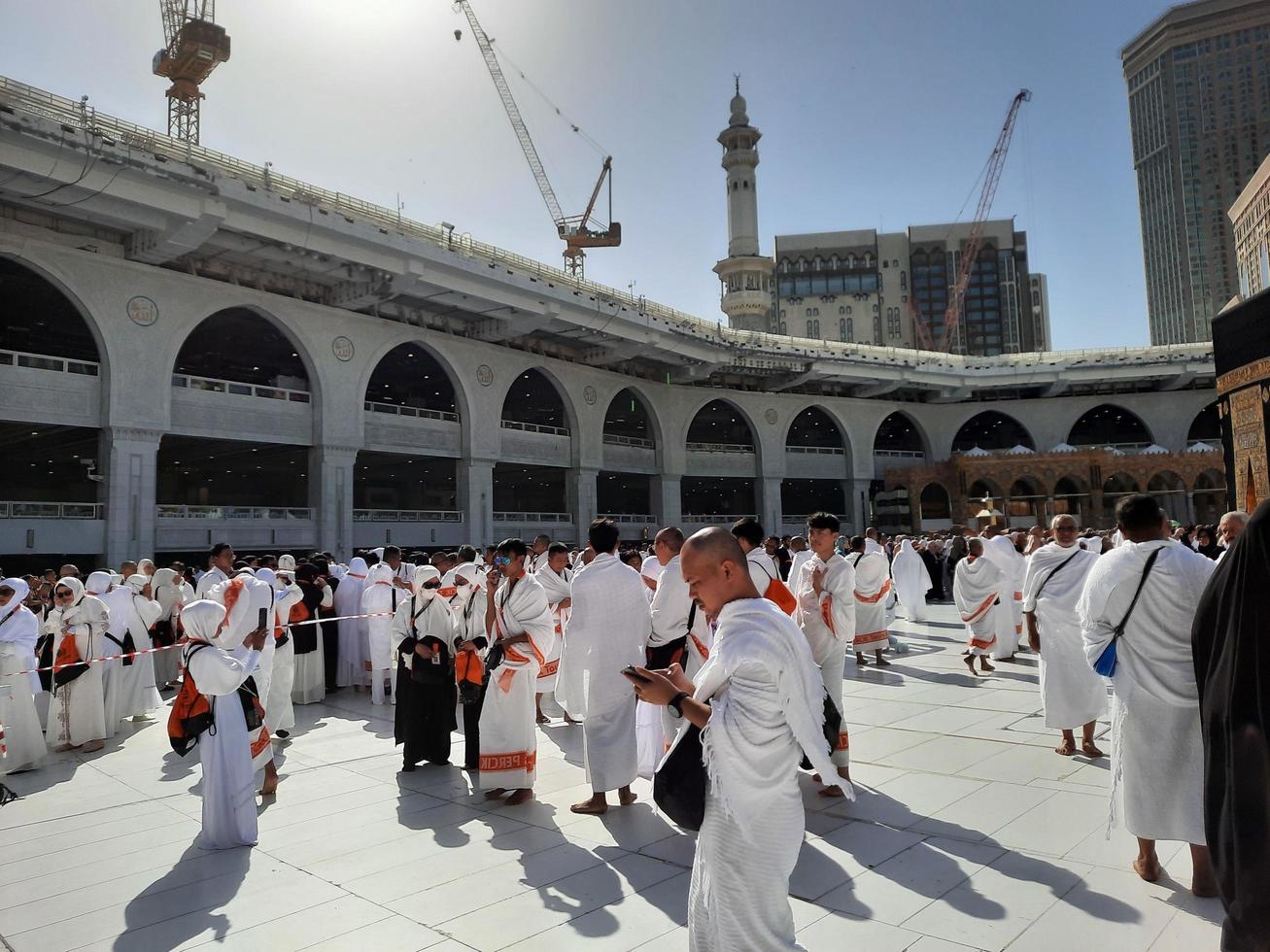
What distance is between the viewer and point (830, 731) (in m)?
3.92

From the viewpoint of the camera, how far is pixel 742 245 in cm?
5231

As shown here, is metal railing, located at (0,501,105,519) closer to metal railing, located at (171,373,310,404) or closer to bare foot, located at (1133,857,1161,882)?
A: metal railing, located at (171,373,310,404)

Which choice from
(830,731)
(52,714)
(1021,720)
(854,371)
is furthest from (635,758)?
(854,371)

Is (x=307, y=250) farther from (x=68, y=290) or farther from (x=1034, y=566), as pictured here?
(x=1034, y=566)

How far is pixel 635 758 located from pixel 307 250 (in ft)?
60.4

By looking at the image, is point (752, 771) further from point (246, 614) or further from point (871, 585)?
point (871, 585)

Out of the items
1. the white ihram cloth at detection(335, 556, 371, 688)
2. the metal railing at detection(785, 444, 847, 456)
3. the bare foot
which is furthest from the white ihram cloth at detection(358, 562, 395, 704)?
the metal railing at detection(785, 444, 847, 456)

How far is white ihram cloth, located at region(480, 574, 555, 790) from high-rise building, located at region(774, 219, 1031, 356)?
8538 cm

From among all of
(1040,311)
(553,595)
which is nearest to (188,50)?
(553,595)

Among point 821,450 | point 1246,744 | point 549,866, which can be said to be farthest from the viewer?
point 821,450

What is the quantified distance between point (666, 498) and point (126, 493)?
19.8m

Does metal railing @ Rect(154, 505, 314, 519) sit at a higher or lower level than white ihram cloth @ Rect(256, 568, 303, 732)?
higher

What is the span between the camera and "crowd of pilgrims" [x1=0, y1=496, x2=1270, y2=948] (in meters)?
2.36

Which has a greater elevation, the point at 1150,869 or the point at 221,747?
the point at 221,747
